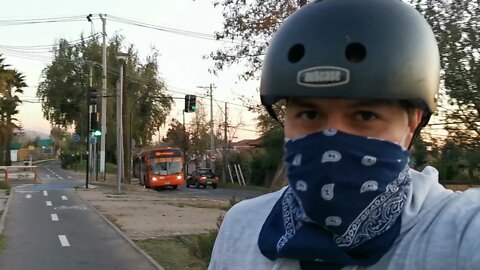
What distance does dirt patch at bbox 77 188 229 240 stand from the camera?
1337 cm

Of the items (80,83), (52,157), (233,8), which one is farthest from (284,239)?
(52,157)

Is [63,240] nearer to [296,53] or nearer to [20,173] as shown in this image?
[296,53]

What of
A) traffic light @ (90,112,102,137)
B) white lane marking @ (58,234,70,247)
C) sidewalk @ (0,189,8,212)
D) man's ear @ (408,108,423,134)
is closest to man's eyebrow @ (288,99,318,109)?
man's ear @ (408,108,423,134)

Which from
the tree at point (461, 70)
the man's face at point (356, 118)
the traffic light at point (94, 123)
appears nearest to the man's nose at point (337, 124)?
the man's face at point (356, 118)

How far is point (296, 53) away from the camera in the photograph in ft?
5.00

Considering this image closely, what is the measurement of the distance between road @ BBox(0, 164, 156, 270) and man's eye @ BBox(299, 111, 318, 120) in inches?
320

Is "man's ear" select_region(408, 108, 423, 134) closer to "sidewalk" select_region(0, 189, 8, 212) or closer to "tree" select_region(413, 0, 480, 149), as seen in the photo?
"tree" select_region(413, 0, 480, 149)

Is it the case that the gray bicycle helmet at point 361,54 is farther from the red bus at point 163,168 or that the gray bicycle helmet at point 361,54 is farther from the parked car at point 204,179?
the parked car at point 204,179

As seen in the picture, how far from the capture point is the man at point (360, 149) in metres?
1.33

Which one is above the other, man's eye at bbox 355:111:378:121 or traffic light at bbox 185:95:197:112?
traffic light at bbox 185:95:197:112

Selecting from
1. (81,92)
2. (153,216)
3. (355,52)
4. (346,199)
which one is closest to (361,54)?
(355,52)

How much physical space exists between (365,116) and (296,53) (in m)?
0.26

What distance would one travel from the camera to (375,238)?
133 centimetres

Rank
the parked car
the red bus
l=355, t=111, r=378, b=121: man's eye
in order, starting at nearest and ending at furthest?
1. l=355, t=111, r=378, b=121: man's eye
2. the red bus
3. the parked car
